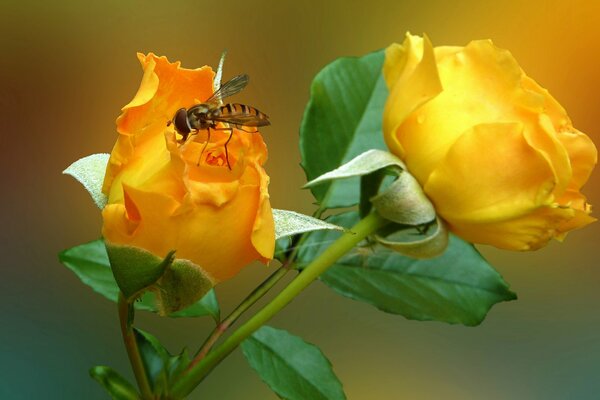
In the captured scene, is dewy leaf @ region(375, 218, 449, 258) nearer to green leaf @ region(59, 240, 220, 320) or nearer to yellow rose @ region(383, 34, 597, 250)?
yellow rose @ region(383, 34, 597, 250)

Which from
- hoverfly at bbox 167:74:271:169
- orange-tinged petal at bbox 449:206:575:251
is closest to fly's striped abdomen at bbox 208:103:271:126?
hoverfly at bbox 167:74:271:169

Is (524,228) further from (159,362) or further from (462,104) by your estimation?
(159,362)

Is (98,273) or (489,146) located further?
(98,273)

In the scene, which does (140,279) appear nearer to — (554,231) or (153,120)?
(153,120)

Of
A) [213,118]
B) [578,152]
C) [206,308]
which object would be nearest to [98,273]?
[206,308]

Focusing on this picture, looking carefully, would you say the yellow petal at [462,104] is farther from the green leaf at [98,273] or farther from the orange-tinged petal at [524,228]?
the green leaf at [98,273]

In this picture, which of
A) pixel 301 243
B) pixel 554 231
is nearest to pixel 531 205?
pixel 554 231
